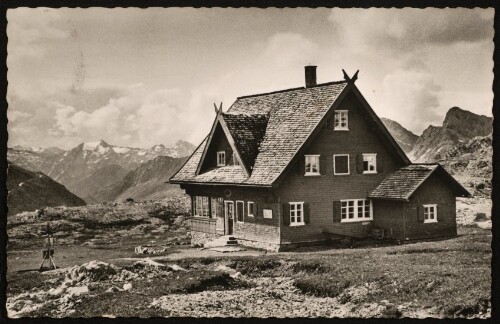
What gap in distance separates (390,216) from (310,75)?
344 inches

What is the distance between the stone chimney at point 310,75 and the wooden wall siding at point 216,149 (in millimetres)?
5428

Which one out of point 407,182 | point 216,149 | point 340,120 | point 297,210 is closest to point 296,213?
point 297,210

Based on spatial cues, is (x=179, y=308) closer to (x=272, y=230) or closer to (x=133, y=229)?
(x=272, y=230)

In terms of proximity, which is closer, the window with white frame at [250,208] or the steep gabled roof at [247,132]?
the steep gabled roof at [247,132]

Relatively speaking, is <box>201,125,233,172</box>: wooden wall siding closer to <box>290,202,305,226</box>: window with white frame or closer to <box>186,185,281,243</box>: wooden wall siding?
<box>186,185,281,243</box>: wooden wall siding

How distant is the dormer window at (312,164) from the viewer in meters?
29.6

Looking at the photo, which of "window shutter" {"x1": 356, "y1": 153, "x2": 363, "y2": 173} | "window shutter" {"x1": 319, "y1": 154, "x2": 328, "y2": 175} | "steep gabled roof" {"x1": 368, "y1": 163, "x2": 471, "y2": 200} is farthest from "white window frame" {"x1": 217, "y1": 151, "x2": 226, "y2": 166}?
"steep gabled roof" {"x1": 368, "y1": 163, "x2": 471, "y2": 200}

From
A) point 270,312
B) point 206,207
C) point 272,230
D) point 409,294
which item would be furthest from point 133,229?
point 409,294

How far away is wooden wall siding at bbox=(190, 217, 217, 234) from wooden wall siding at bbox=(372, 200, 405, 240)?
29.1ft

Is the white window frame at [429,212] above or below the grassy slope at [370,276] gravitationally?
above

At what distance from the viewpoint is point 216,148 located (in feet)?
109

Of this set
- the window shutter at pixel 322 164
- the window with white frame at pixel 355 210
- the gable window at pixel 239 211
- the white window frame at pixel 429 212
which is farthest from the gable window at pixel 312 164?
the white window frame at pixel 429 212

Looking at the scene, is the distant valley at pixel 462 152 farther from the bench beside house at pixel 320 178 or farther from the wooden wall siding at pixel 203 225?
the wooden wall siding at pixel 203 225

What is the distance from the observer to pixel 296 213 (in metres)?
29.2
